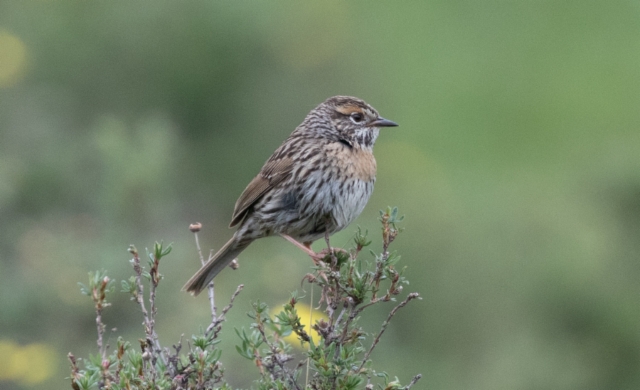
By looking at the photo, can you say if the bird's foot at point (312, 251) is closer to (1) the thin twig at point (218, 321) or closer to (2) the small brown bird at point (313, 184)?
(2) the small brown bird at point (313, 184)

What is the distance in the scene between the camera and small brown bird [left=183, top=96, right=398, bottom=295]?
15.7ft

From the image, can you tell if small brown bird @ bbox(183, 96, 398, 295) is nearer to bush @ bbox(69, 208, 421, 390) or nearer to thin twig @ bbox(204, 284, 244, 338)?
bush @ bbox(69, 208, 421, 390)

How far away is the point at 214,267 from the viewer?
5031 millimetres

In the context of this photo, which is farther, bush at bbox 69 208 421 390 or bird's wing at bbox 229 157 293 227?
bird's wing at bbox 229 157 293 227

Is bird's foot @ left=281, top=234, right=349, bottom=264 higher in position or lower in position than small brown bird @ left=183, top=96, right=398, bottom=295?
lower

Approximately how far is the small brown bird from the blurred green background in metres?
0.89

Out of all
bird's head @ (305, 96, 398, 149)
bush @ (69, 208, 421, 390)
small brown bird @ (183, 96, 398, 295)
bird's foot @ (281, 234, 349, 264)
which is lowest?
bush @ (69, 208, 421, 390)

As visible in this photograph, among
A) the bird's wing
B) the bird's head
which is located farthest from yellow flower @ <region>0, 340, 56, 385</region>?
the bird's head

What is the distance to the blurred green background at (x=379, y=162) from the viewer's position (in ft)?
19.9

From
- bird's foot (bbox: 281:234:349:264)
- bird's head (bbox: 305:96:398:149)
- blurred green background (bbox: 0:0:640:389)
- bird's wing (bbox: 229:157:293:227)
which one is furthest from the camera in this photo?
blurred green background (bbox: 0:0:640:389)

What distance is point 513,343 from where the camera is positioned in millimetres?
6352

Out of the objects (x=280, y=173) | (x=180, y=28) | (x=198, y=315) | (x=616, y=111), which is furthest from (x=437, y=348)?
(x=616, y=111)

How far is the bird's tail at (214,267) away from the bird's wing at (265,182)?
121mm

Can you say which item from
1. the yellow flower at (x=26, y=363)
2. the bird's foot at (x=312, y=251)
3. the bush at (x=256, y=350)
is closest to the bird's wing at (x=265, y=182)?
the bird's foot at (x=312, y=251)
